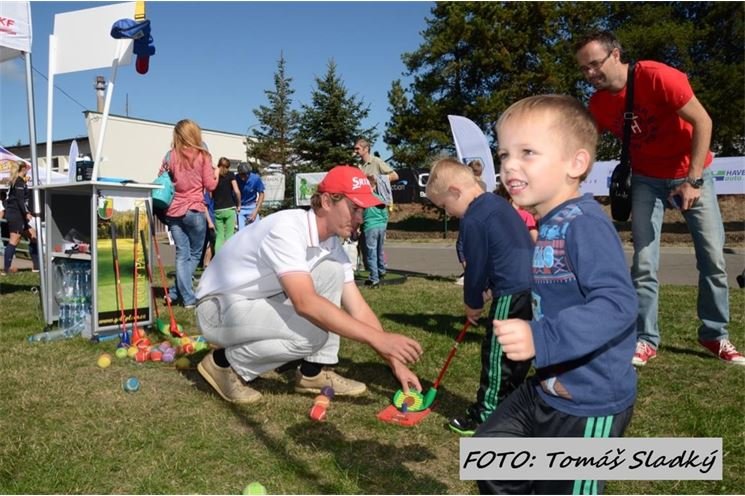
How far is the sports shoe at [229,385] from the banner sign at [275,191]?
22.7 m

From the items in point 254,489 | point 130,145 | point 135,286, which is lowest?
point 254,489

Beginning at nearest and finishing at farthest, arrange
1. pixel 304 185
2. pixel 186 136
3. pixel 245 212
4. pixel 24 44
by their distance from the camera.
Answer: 1. pixel 24 44
2. pixel 186 136
3. pixel 245 212
4. pixel 304 185

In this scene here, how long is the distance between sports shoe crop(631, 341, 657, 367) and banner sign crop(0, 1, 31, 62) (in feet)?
18.8

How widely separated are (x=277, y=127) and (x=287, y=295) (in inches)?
1112

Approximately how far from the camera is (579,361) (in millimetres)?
1680

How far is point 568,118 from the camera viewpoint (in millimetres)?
1716

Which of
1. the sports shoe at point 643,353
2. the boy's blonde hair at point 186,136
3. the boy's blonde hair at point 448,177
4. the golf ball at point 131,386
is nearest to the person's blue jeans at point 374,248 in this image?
the boy's blonde hair at point 186,136

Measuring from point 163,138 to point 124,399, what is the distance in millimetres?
32991

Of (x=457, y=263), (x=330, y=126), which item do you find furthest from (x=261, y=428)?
(x=330, y=126)

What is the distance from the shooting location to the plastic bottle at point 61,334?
4.96 metres

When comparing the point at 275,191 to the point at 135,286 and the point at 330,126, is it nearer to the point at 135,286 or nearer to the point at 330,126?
the point at 330,126

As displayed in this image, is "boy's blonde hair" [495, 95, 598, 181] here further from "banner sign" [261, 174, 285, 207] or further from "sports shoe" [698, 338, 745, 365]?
"banner sign" [261, 174, 285, 207]

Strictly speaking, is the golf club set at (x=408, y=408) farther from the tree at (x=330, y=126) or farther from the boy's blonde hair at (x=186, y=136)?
the tree at (x=330, y=126)

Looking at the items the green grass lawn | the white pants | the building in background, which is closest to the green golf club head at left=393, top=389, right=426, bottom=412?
the green grass lawn
